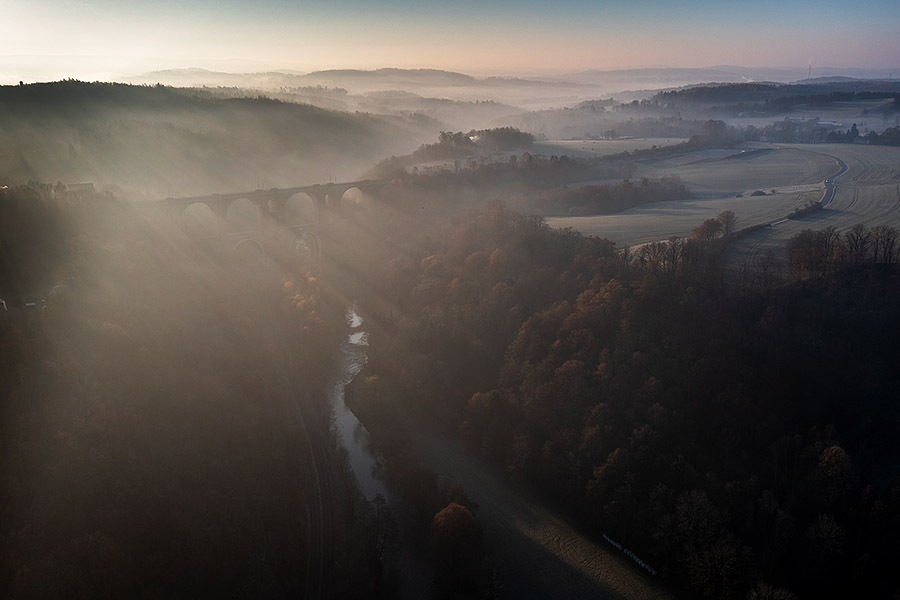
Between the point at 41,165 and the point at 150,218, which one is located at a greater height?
the point at 41,165

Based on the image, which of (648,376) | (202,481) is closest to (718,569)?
(648,376)

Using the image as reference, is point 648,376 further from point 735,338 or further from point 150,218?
point 150,218

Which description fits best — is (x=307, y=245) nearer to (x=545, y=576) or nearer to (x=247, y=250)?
(x=247, y=250)

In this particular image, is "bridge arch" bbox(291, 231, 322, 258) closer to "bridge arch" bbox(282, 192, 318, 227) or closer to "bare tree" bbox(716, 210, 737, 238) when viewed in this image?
"bridge arch" bbox(282, 192, 318, 227)

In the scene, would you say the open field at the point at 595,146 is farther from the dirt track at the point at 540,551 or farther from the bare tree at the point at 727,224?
the dirt track at the point at 540,551

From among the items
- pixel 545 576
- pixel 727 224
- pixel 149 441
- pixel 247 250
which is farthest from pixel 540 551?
pixel 247 250

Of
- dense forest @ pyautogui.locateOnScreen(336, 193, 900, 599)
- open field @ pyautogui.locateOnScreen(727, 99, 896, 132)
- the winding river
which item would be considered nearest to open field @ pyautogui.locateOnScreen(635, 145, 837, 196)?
open field @ pyautogui.locateOnScreen(727, 99, 896, 132)
